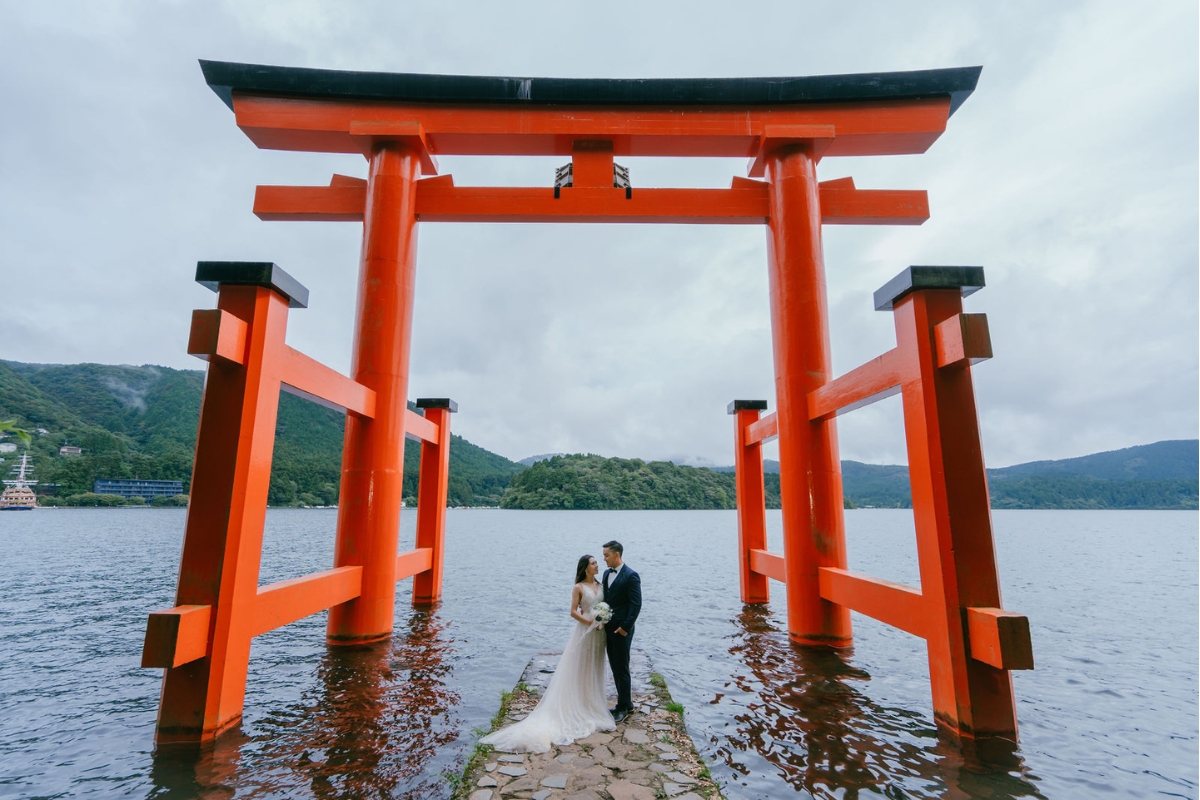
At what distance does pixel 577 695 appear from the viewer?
4844 millimetres

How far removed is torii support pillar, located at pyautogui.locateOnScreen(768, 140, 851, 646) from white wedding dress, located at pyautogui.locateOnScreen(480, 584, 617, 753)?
139 inches

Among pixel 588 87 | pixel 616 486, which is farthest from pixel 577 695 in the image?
→ pixel 616 486

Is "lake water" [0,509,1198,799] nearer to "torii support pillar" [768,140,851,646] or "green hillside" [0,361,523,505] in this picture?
"torii support pillar" [768,140,851,646]

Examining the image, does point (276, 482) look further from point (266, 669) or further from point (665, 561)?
point (266, 669)

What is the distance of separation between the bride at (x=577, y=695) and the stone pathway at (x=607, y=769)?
139 millimetres

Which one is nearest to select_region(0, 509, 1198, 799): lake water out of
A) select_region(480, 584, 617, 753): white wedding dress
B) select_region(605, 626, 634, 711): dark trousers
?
select_region(480, 584, 617, 753): white wedding dress

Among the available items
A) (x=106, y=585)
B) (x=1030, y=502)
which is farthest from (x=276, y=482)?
(x=1030, y=502)

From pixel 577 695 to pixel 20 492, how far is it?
8398cm

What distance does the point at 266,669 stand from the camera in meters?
7.25

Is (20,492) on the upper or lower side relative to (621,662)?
upper

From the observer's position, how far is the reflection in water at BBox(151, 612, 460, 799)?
3.97 meters

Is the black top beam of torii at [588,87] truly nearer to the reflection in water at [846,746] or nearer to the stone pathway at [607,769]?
the reflection in water at [846,746]

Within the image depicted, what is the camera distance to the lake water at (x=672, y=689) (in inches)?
165

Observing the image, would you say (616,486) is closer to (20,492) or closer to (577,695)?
(20,492)
